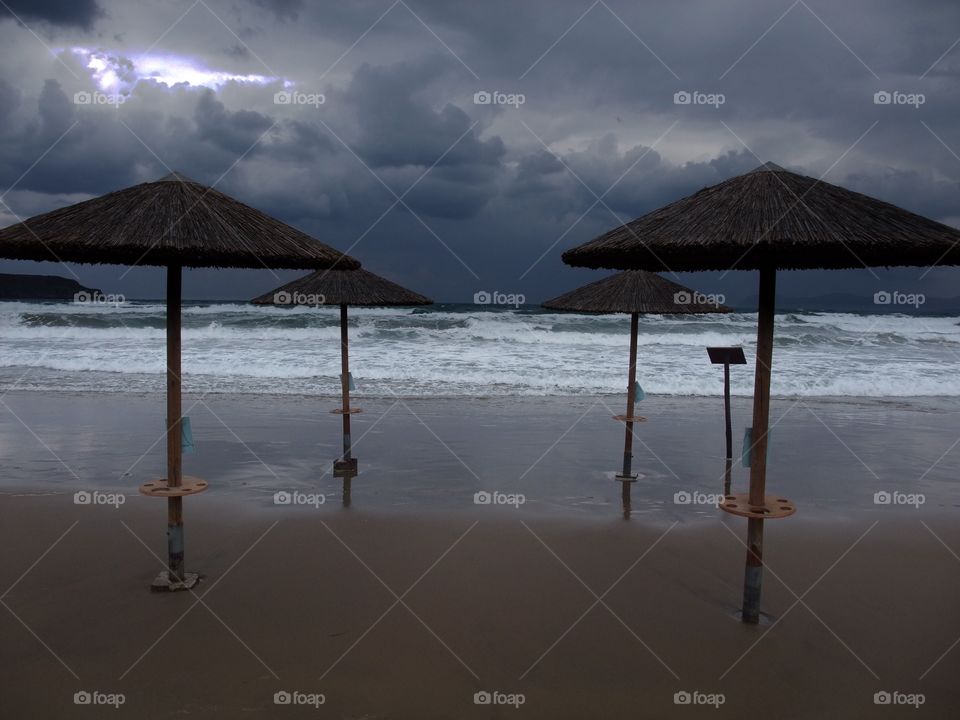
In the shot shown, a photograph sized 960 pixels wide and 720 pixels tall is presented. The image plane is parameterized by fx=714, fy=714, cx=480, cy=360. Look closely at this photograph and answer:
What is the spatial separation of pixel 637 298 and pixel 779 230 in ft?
14.4

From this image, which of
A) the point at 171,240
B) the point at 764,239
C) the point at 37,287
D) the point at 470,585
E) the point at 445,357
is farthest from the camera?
the point at 37,287

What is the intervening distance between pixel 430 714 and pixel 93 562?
3.75 m

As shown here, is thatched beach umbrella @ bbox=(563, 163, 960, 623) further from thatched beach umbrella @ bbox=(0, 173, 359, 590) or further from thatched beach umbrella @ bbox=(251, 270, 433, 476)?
thatched beach umbrella @ bbox=(251, 270, 433, 476)

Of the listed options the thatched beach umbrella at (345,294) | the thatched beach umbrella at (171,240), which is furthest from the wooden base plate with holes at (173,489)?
the thatched beach umbrella at (345,294)

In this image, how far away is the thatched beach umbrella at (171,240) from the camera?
15.4 feet

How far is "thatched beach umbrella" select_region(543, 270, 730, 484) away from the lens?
341 inches

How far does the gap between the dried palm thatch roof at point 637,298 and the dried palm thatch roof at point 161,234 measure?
14.0 ft

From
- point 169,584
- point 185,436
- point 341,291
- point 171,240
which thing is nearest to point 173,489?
point 185,436

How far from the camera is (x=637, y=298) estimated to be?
8.70 m

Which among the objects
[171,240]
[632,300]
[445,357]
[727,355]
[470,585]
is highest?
[171,240]

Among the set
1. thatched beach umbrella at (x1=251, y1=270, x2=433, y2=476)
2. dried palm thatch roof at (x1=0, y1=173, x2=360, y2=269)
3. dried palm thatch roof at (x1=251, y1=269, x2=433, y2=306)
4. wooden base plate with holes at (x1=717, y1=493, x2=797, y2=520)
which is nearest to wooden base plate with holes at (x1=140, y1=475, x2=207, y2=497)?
dried palm thatch roof at (x1=0, y1=173, x2=360, y2=269)

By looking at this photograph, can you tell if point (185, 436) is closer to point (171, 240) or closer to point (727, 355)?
point (171, 240)

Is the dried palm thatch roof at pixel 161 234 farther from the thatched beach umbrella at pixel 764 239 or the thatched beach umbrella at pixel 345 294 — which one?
the thatched beach umbrella at pixel 345 294

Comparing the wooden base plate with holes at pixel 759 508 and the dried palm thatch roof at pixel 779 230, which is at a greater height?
the dried palm thatch roof at pixel 779 230
